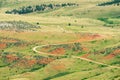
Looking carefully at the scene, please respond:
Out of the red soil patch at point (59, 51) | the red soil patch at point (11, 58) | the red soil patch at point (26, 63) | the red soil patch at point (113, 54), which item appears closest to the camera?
the red soil patch at point (113, 54)

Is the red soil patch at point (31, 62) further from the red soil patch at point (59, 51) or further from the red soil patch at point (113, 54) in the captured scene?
the red soil patch at point (113, 54)

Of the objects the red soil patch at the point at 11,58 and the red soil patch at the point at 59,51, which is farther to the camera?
the red soil patch at the point at 59,51

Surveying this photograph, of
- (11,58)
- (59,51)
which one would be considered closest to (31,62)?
(11,58)

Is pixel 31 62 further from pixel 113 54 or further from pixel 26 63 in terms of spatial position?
pixel 113 54

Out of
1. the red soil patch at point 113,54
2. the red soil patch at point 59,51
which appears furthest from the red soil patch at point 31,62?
the red soil patch at point 113,54

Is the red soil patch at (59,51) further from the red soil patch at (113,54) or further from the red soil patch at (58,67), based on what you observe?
the red soil patch at (113,54)

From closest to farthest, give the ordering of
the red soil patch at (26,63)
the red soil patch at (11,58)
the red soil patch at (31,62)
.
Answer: the red soil patch at (26,63)
the red soil patch at (31,62)
the red soil patch at (11,58)

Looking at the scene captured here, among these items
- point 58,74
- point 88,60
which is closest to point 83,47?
point 88,60

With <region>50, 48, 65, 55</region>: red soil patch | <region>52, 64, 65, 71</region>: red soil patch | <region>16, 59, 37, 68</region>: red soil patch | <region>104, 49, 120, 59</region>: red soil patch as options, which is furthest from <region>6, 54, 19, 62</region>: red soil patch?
<region>104, 49, 120, 59</region>: red soil patch

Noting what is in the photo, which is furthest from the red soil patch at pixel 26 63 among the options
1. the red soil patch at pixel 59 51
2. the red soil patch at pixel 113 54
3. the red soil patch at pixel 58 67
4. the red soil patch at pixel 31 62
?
the red soil patch at pixel 113 54

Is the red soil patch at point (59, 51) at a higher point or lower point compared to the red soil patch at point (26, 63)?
higher

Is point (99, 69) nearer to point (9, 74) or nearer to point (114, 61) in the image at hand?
point (114, 61)
